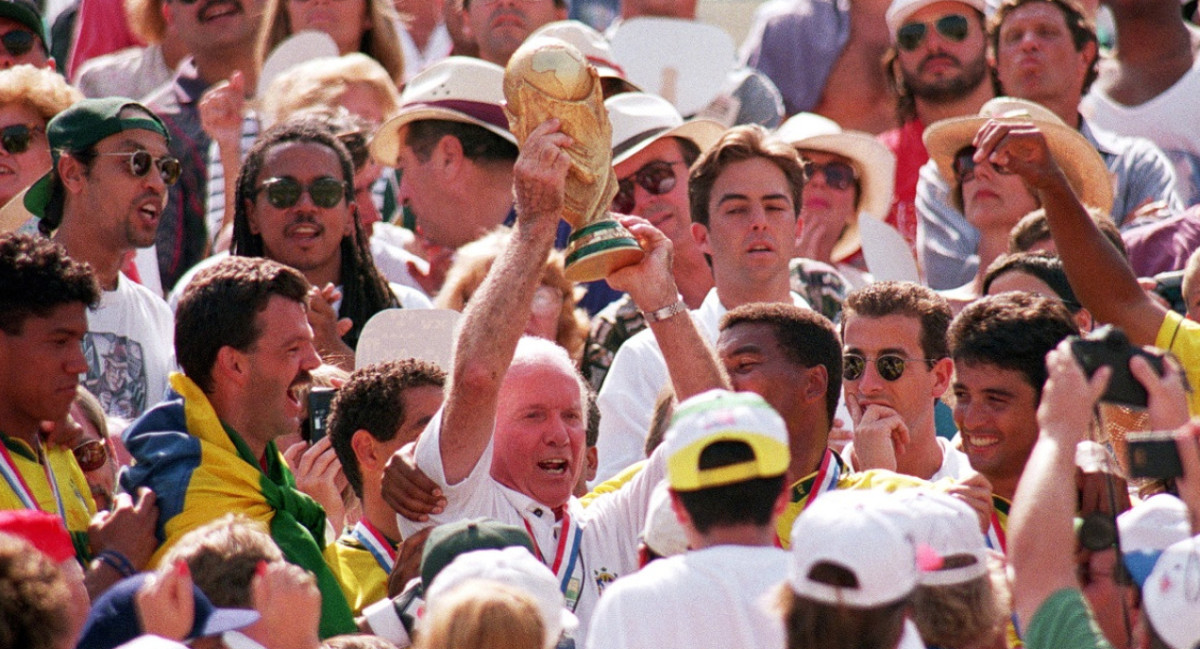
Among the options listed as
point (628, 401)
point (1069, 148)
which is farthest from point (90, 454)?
point (1069, 148)

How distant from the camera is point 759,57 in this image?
10.8 m

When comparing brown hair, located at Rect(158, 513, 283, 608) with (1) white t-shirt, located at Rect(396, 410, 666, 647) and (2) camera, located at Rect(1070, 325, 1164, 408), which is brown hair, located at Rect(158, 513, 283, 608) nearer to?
(1) white t-shirt, located at Rect(396, 410, 666, 647)

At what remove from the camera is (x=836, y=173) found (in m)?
9.04

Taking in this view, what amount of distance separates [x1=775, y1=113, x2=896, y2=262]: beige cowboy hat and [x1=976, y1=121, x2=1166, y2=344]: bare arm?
3256 mm

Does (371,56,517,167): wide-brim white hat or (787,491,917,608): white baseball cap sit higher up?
(787,491,917,608): white baseball cap

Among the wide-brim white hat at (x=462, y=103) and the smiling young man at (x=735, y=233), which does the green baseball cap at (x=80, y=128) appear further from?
the smiling young man at (x=735, y=233)

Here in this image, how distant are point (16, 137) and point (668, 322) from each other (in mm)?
3607

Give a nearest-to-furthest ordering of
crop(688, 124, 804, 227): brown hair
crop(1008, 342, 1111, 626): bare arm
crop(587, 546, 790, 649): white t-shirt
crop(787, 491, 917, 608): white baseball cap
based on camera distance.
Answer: crop(787, 491, 917, 608): white baseball cap → crop(1008, 342, 1111, 626): bare arm → crop(587, 546, 790, 649): white t-shirt → crop(688, 124, 804, 227): brown hair

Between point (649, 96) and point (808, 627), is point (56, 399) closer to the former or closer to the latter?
point (808, 627)

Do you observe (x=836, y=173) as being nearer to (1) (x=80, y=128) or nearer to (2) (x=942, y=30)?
(2) (x=942, y=30)

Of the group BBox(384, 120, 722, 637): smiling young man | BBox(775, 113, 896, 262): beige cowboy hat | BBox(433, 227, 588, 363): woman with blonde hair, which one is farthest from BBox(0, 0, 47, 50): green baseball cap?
BBox(384, 120, 722, 637): smiling young man

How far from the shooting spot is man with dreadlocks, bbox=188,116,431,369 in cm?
730

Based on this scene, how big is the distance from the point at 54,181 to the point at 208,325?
6.14ft

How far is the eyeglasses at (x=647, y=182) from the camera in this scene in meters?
8.27
